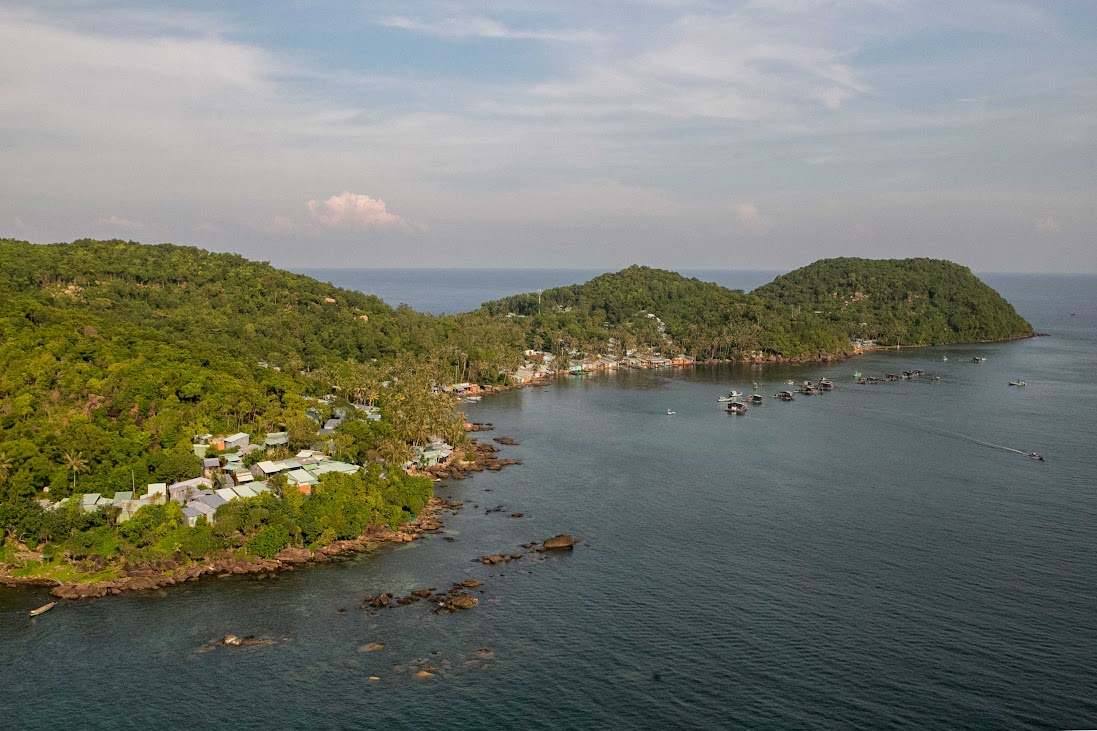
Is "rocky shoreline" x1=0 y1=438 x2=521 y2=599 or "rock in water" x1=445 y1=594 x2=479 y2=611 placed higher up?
"rocky shoreline" x1=0 y1=438 x2=521 y2=599

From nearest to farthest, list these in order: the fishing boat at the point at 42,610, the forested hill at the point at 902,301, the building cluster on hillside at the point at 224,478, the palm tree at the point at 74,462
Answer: the fishing boat at the point at 42,610 < the building cluster on hillside at the point at 224,478 < the palm tree at the point at 74,462 < the forested hill at the point at 902,301

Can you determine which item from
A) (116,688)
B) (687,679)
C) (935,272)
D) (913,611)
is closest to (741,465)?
(913,611)

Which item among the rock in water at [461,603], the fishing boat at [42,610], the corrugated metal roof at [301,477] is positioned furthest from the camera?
the corrugated metal roof at [301,477]

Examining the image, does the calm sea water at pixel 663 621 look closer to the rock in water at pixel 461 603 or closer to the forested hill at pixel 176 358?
the rock in water at pixel 461 603

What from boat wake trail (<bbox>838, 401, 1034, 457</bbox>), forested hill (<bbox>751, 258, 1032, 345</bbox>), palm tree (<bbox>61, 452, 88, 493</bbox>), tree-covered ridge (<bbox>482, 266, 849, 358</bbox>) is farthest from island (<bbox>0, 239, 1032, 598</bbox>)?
boat wake trail (<bbox>838, 401, 1034, 457</bbox>)

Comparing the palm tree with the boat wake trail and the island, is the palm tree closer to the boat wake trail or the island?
the island

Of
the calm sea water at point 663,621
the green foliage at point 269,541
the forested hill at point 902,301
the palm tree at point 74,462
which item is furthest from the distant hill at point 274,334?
the calm sea water at point 663,621

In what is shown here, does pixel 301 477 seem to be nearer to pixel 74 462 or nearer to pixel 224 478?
pixel 224 478
